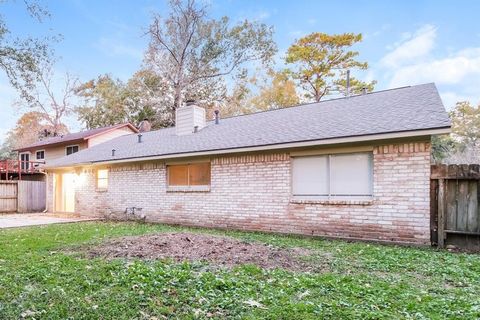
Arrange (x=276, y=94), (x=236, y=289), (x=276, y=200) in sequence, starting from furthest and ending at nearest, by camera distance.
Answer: (x=276, y=94), (x=276, y=200), (x=236, y=289)

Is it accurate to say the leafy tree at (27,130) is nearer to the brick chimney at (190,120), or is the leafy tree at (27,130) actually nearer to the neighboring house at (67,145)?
the neighboring house at (67,145)

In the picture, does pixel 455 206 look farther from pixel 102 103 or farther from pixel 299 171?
pixel 102 103

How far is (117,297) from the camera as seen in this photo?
3.55 meters

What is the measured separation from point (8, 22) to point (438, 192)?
346 inches

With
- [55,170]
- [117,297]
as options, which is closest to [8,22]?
→ [117,297]

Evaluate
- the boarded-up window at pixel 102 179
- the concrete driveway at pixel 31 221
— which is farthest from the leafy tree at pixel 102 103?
the concrete driveway at pixel 31 221

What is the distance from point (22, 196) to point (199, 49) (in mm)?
16555

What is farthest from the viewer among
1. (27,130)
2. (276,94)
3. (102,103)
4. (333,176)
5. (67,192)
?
(27,130)

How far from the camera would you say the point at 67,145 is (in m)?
23.0

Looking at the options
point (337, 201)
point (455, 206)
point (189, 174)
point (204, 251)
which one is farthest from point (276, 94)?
point (204, 251)

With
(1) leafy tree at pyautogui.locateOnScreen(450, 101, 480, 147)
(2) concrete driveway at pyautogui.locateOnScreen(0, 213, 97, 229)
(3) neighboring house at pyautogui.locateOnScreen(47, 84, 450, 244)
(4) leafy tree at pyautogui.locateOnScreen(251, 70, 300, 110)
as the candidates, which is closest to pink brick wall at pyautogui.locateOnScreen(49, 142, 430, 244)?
(3) neighboring house at pyautogui.locateOnScreen(47, 84, 450, 244)

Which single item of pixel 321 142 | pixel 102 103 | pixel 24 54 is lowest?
pixel 321 142

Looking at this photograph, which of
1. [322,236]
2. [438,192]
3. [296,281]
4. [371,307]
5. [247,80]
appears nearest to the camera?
[371,307]

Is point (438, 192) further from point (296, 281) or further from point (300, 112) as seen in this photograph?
point (300, 112)
